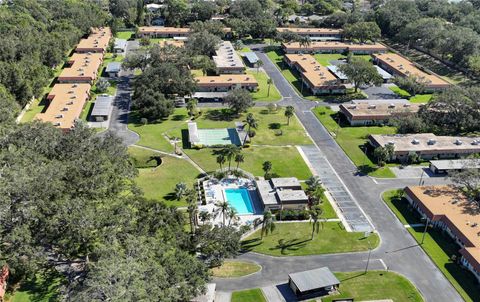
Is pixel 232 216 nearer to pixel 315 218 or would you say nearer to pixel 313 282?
pixel 315 218

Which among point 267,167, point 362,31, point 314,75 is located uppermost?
point 362,31

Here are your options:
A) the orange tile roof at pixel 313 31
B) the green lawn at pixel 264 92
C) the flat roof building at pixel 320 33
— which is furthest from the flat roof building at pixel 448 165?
the orange tile roof at pixel 313 31

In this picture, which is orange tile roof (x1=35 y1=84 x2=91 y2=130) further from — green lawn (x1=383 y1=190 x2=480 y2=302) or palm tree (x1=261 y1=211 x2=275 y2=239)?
green lawn (x1=383 y1=190 x2=480 y2=302)

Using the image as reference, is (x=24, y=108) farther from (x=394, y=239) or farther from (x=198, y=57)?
(x=394, y=239)

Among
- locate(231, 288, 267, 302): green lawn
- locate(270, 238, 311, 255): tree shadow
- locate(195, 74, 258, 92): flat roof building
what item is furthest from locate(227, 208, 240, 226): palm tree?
locate(195, 74, 258, 92): flat roof building

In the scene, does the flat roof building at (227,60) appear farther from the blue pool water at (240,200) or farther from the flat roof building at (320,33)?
the blue pool water at (240,200)

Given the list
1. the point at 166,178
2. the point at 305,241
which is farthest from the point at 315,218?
the point at 166,178
